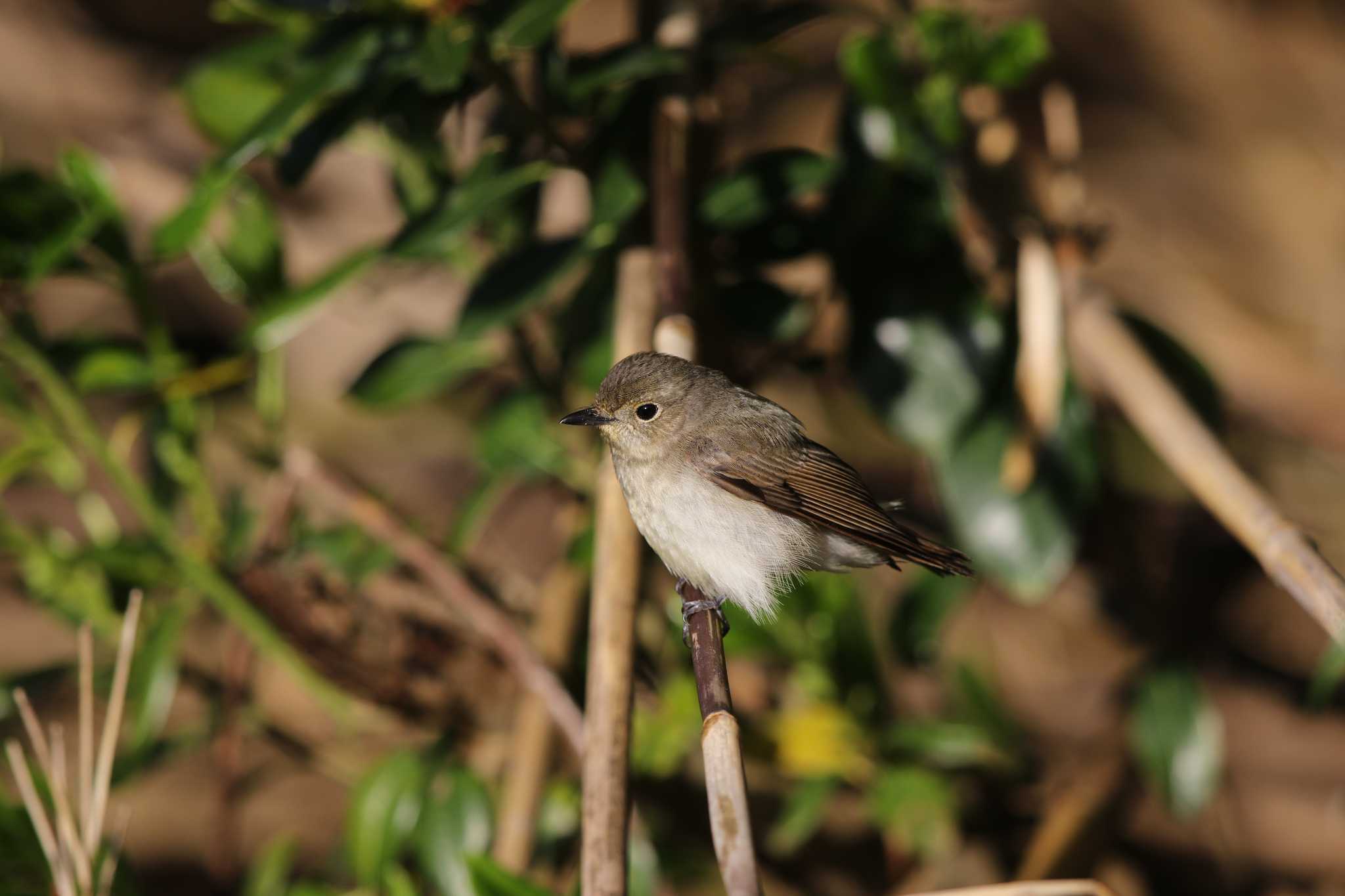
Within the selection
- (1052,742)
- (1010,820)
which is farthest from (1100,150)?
(1010,820)

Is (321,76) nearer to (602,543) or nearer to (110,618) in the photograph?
(602,543)

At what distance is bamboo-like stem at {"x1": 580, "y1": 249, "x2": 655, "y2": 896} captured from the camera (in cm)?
133

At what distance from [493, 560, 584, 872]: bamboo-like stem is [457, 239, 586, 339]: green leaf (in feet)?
2.24

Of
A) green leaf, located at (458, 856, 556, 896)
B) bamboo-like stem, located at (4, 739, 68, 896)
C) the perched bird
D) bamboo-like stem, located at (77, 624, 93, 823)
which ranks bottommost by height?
green leaf, located at (458, 856, 556, 896)

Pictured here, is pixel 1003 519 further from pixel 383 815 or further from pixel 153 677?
pixel 153 677

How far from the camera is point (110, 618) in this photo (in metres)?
2.72

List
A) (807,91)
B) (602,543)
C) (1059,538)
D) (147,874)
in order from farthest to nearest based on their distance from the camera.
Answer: (807,91)
(147,874)
(1059,538)
(602,543)

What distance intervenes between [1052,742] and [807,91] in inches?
94.6

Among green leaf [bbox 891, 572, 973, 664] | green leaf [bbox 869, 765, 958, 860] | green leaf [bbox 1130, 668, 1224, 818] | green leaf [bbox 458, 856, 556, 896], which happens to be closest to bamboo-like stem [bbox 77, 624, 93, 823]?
green leaf [bbox 458, 856, 556, 896]

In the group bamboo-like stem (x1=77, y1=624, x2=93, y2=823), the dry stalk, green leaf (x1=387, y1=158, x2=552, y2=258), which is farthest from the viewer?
green leaf (x1=387, y1=158, x2=552, y2=258)

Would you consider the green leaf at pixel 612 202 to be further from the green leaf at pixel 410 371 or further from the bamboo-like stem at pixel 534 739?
the bamboo-like stem at pixel 534 739

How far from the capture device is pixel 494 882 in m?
1.66

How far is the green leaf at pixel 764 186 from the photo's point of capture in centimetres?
229

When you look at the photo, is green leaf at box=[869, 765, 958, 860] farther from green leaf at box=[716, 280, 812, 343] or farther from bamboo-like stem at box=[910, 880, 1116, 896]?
bamboo-like stem at box=[910, 880, 1116, 896]
